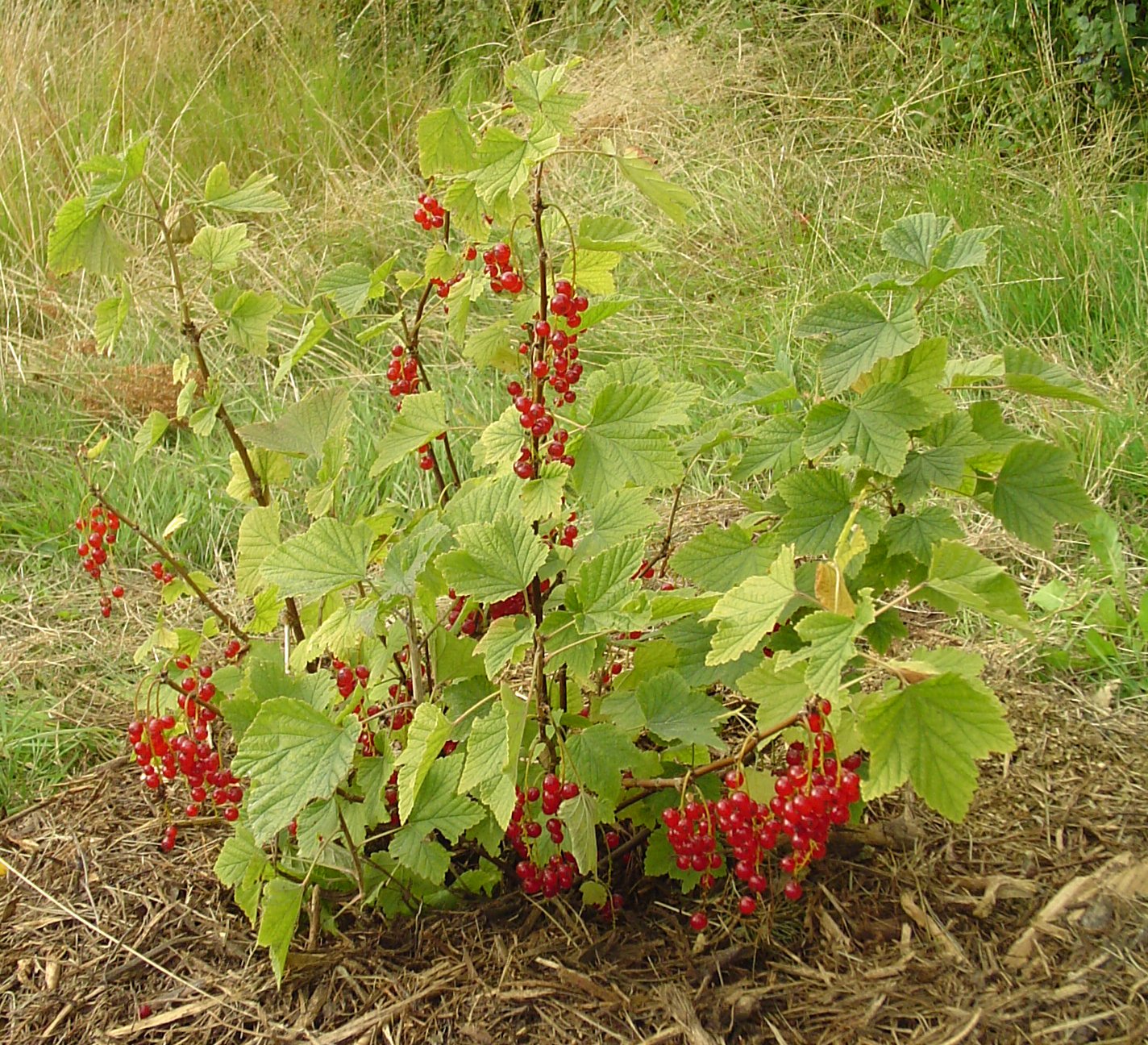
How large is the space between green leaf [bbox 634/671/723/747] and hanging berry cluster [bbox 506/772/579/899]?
0.14m

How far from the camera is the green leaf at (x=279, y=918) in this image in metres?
1.62

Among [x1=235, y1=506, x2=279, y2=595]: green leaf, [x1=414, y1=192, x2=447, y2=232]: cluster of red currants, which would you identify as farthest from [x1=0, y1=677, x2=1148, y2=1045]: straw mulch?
[x1=414, y1=192, x2=447, y2=232]: cluster of red currants

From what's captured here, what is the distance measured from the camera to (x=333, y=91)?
19.0 feet

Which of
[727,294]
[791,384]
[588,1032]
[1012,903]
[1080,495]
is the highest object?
[791,384]

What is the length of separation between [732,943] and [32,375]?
3478mm

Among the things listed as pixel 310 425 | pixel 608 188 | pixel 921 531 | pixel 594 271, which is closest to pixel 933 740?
pixel 921 531

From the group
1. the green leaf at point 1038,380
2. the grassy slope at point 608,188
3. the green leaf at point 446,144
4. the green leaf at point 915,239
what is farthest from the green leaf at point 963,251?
the grassy slope at point 608,188

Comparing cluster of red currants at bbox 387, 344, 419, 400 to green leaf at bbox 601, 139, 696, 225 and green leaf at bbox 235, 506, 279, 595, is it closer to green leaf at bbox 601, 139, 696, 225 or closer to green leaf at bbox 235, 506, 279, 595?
green leaf at bbox 235, 506, 279, 595

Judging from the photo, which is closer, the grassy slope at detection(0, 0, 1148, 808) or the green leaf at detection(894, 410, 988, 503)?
the green leaf at detection(894, 410, 988, 503)

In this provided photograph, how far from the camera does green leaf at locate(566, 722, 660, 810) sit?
4.98 ft

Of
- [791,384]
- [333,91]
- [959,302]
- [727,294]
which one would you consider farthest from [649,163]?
[333,91]

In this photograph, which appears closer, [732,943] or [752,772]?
[752,772]

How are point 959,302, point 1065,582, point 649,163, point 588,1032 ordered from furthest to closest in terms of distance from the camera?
point 959,302, point 1065,582, point 588,1032, point 649,163

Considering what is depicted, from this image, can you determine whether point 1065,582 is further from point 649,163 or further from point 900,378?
point 649,163
